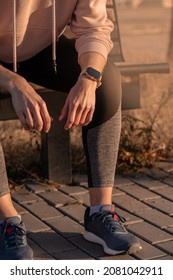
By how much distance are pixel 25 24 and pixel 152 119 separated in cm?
158

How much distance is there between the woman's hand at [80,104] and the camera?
303 centimetres

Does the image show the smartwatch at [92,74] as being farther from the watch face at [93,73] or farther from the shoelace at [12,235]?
the shoelace at [12,235]

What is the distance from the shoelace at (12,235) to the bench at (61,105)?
0.76m

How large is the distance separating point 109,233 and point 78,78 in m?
0.68

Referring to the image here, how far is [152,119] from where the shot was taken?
183 inches

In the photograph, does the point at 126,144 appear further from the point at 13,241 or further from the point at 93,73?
the point at 13,241

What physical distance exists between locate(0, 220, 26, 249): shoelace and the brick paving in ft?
0.32

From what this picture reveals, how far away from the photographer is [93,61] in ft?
10.3

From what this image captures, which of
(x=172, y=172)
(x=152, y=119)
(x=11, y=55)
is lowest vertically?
(x=172, y=172)

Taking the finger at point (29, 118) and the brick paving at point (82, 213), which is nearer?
the finger at point (29, 118)

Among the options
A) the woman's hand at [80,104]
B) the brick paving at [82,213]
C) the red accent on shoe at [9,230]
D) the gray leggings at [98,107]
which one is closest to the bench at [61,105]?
the brick paving at [82,213]

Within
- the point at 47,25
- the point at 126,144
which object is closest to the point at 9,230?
the point at 47,25
